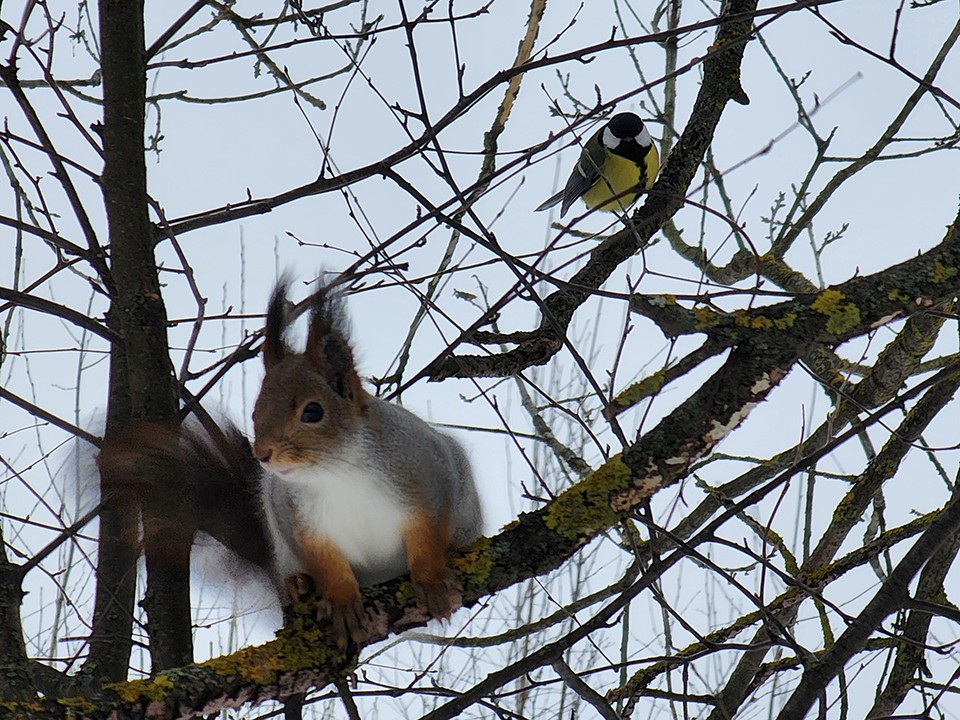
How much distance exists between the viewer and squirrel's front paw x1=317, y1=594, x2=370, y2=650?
1569 mm

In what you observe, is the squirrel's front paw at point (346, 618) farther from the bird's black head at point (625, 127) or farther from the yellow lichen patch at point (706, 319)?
the bird's black head at point (625, 127)

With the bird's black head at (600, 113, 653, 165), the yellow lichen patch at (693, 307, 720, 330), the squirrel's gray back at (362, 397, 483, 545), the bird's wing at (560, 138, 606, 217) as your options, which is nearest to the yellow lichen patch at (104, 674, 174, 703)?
the squirrel's gray back at (362, 397, 483, 545)

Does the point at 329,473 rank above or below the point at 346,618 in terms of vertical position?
above

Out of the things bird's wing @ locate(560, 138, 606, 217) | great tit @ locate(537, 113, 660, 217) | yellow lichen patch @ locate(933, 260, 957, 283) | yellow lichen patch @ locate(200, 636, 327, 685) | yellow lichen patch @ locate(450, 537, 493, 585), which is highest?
great tit @ locate(537, 113, 660, 217)

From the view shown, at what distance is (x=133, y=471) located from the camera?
5.82 ft

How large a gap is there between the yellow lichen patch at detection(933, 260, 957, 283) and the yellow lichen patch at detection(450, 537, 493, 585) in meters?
0.79

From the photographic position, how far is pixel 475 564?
5.41ft

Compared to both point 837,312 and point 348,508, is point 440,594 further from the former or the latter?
point 837,312

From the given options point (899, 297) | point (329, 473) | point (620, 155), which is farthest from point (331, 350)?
point (620, 155)

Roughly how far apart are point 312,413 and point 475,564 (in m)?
0.36

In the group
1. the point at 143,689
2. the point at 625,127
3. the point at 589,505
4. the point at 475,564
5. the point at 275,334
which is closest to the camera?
the point at 143,689

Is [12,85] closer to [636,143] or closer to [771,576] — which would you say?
[771,576]

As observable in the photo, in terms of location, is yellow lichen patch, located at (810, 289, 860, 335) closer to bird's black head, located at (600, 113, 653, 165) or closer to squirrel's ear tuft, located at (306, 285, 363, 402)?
squirrel's ear tuft, located at (306, 285, 363, 402)

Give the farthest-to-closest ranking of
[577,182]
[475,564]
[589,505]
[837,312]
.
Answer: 1. [577,182]
2. [475,564]
3. [589,505]
4. [837,312]
